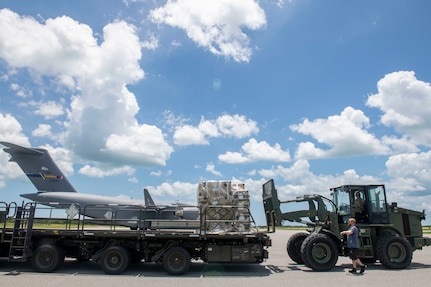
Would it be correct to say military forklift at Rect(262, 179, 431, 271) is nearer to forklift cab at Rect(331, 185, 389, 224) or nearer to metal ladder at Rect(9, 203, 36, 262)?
forklift cab at Rect(331, 185, 389, 224)

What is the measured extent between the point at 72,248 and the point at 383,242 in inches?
401

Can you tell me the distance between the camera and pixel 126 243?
10.4m

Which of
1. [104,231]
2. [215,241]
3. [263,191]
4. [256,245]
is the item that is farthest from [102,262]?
[263,191]

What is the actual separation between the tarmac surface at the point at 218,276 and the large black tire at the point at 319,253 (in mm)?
252

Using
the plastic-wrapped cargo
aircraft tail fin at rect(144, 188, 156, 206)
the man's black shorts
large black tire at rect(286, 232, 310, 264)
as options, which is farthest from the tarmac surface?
aircraft tail fin at rect(144, 188, 156, 206)

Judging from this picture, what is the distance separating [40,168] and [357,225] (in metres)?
21.9

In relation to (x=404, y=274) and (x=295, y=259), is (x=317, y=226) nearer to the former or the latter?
(x=295, y=259)

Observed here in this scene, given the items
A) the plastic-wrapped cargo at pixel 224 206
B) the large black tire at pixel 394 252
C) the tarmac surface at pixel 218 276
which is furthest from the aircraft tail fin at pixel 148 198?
the large black tire at pixel 394 252

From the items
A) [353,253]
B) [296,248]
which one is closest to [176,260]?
[296,248]

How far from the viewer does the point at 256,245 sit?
33.6 feet

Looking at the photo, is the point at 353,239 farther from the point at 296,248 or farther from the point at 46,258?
the point at 46,258

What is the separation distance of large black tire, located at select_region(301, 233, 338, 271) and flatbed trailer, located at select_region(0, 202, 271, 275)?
1346 mm

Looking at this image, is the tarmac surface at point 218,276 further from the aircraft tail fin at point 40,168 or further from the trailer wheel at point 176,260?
the aircraft tail fin at point 40,168

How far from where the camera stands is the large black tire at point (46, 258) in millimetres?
10086
